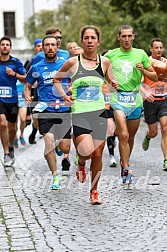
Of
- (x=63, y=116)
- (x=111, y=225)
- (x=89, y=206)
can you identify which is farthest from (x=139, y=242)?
(x=63, y=116)

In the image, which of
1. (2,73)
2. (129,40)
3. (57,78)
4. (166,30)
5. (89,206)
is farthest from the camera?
(166,30)

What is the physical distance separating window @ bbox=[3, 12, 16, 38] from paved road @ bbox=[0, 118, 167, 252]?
5011 centimetres

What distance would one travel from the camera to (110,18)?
31656mm

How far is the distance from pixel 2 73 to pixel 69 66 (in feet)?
11.8

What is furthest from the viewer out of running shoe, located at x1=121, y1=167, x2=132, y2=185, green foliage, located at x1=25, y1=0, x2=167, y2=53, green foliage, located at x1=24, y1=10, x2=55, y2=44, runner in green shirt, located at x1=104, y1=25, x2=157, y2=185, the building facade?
the building facade

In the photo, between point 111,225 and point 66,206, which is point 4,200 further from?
point 111,225

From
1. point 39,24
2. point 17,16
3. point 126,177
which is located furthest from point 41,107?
point 17,16

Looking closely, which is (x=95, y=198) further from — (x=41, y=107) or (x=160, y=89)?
(x=160, y=89)

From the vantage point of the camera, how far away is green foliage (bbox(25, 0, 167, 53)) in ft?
69.5

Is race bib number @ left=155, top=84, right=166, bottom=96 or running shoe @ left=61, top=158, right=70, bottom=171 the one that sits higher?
race bib number @ left=155, top=84, right=166, bottom=96

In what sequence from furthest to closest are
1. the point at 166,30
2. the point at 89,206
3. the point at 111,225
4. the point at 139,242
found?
the point at 166,30 < the point at 89,206 < the point at 111,225 < the point at 139,242

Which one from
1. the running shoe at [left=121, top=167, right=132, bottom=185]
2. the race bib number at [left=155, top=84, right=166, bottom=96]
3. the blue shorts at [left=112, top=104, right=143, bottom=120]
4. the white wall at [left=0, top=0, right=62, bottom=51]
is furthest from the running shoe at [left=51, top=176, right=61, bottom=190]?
the white wall at [left=0, top=0, right=62, bottom=51]

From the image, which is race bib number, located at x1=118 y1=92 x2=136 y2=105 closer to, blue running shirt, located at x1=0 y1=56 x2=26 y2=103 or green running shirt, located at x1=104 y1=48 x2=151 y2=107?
green running shirt, located at x1=104 y1=48 x2=151 y2=107

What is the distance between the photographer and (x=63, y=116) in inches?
382
